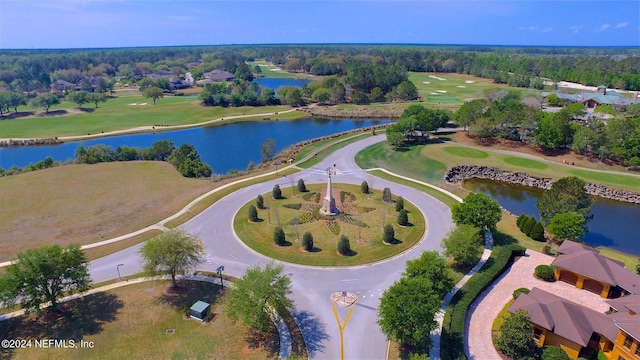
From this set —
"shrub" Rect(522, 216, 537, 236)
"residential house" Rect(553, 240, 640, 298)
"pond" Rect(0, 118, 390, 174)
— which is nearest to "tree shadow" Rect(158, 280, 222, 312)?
"residential house" Rect(553, 240, 640, 298)

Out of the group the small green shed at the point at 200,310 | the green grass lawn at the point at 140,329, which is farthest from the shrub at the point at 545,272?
the small green shed at the point at 200,310

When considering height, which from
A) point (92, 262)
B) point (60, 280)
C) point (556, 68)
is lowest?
point (92, 262)

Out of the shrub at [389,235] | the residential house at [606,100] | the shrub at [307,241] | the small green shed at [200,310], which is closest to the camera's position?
the small green shed at [200,310]

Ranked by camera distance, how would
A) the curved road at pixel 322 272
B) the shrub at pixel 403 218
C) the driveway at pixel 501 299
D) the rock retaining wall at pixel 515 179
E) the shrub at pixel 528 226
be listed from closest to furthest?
the driveway at pixel 501 299 < the curved road at pixel 322 272 < the shrub at pixel 528 226 < the shrub at pixel 403 218 < the rock retaining wall at pixel 515 179

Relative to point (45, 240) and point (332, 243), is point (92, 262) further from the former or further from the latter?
point (332, 243)

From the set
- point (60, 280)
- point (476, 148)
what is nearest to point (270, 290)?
point (60, 280)

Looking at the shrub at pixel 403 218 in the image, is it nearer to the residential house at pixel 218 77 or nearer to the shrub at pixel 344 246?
the shrub at pixel 344 246
